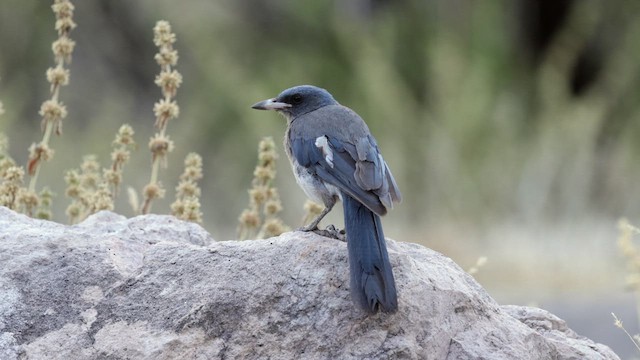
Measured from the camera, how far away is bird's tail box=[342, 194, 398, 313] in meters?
3.10

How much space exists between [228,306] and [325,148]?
0.74 m

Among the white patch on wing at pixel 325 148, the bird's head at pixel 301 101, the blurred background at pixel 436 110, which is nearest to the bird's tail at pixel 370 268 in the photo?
the white patch on wing at pixel 325 148

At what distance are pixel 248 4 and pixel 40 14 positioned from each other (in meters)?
2.16

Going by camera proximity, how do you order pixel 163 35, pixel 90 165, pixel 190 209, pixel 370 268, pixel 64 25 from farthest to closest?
pixel 90 165
pixel 64 25
pixel 163 35
pixel 190 209
pixel 370 268

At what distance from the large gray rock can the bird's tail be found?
7 centimetres

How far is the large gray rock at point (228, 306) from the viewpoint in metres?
3.11

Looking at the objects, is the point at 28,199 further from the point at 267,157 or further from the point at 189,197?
the point at 267,157

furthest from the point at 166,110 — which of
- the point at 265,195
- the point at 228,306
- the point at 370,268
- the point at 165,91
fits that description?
the point at 370,268

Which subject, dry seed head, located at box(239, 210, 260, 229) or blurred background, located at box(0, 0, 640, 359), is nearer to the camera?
dry seed head, located at box(239, 210, 260, 229)

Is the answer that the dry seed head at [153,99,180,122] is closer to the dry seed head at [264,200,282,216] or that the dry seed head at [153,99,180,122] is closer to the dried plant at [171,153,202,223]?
the dried plant at [171,153,202,223]

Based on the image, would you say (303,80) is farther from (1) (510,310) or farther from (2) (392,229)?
(1) (510,310)

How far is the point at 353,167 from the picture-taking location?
353 cm

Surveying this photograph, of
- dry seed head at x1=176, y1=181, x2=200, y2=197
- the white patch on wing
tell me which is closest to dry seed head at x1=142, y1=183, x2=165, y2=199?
dry seed head at x1=176, y1=181, x2=200, y2=197

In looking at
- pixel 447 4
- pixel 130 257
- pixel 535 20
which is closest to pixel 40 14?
pixel 447 4
